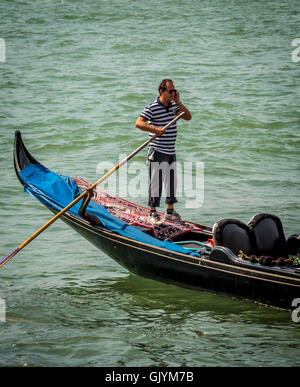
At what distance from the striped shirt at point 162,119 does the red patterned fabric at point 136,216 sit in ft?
2.05

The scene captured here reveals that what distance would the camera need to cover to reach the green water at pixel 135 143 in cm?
463

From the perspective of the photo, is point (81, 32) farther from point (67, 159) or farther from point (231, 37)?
point (67, 159)

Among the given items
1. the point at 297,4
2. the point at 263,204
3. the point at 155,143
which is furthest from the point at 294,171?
the point at 297,4

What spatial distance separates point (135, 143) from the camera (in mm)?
11000

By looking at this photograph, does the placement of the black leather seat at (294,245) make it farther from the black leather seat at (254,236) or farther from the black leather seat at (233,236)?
the black leather seat at (233,236)

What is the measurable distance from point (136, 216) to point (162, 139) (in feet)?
2.59

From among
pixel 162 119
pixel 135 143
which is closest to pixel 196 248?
pixel 162 119

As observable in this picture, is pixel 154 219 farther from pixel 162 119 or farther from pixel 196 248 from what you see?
pixel 162 119

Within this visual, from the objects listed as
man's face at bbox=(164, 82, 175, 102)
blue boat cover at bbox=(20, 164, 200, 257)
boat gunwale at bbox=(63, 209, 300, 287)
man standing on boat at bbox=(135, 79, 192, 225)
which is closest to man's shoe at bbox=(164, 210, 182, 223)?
man standing on boat at bbox=(135, 79, 192, 225)

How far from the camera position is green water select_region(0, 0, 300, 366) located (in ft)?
15.2

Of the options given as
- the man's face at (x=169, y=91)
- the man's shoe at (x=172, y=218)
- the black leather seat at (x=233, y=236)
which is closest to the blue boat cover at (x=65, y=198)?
the black leather seat at (x=233, y=236)

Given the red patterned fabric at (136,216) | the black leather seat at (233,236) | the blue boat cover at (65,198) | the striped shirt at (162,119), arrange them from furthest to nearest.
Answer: the red patterned fabric at (136,216), the striped shirt at (162,119), the blue boat cover at (65,198), the black leather seat at (233,236)

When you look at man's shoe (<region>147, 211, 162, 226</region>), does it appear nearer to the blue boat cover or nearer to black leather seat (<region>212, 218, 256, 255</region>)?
the blue boat cover

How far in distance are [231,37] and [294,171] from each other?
8390mm
